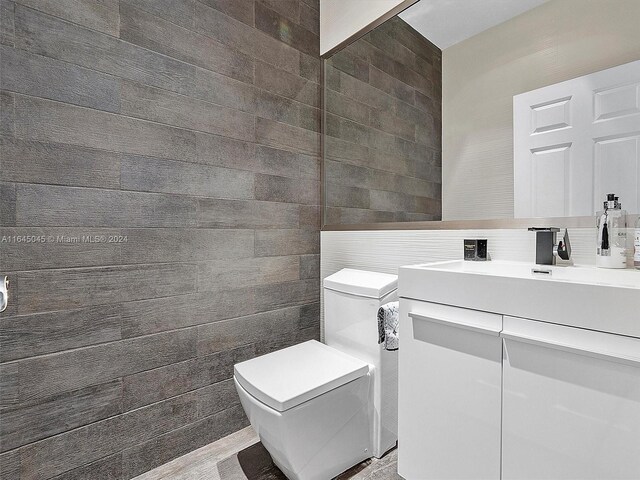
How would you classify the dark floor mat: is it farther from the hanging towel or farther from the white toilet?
the hanging towel

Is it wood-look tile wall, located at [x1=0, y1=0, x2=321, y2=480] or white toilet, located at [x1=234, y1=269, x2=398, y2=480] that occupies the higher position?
wood-look tile wall, located at [x1=0, y1=0, x2=321, y2=480]

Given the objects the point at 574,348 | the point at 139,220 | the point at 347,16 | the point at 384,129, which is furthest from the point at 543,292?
the point at 347,16

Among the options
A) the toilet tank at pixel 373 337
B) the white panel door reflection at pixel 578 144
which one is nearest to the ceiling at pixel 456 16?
the white panel door reflection at pixel 578 144

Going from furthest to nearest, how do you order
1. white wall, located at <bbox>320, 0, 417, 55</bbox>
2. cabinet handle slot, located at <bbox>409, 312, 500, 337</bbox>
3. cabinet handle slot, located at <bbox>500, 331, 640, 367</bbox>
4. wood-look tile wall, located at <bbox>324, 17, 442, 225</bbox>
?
1. white wall, located at <bbox>320, 0, 417, 55</bbox>
2. wood-look tile wall, located at <bbox>324, 17, 442, 225</bbox>
3. cabinet handle slot, located at <bbox>409, 312, 500, 337</bbox>
4. cabinet handle slot, located at <bbox>500, 331, 640, 367</bbox>

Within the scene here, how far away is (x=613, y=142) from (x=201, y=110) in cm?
158

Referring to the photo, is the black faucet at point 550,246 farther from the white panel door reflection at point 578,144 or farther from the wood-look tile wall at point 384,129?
the wood-look tile wall at point 384,129

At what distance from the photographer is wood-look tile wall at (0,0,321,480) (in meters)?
1.22

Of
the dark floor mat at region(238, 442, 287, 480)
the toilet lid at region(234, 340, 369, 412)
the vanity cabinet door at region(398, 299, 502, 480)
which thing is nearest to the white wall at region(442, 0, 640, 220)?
the vanity cabinet door at region(398, 299, 502, 480)

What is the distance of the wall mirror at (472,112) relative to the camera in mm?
1188

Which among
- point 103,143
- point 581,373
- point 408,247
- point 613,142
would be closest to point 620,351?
point 581,373

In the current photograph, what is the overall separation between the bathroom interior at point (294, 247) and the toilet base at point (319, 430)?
0.01 meters

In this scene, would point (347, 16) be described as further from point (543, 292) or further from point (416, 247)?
point (543, 292)

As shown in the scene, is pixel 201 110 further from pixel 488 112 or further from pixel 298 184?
pixel 488 112

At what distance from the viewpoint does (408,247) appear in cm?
171
